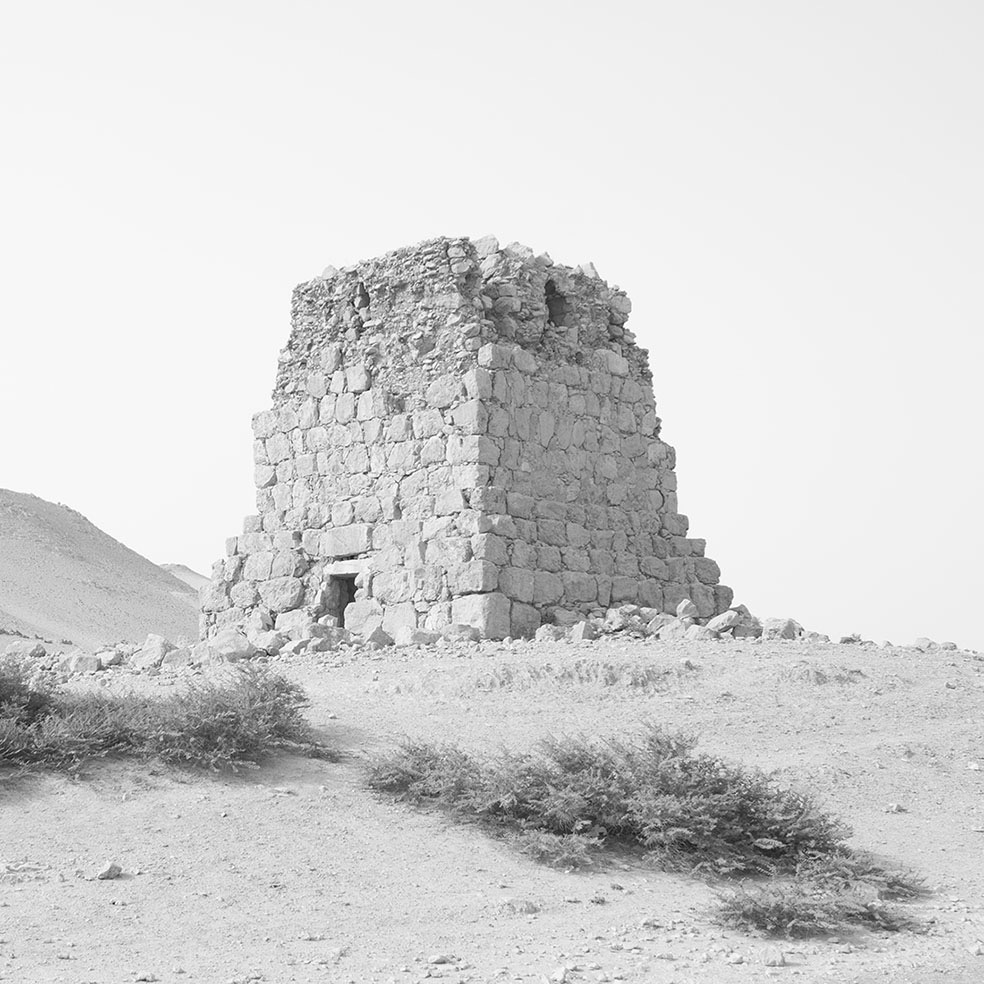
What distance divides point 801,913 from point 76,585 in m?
39.4

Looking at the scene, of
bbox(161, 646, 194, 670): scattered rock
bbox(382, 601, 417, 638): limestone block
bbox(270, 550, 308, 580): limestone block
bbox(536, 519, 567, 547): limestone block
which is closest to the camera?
bbox(161, 646, 194, 670): scattered rock

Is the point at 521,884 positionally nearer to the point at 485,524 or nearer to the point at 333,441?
the point at 485,524

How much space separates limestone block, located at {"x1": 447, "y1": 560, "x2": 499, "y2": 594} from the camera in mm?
13367

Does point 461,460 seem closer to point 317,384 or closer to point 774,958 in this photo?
point 317,384

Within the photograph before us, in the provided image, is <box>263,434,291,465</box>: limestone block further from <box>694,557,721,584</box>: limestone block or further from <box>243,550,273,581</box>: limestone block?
<box>694,557,721,584</box>: limestone block

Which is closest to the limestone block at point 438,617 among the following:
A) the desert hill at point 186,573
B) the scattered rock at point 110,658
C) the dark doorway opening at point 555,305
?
the scattered rock at point 110,658

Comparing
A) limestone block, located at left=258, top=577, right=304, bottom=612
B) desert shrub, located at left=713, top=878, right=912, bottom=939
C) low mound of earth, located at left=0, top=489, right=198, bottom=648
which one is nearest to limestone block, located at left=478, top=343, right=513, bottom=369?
limestone block, located at left=258, top=577, right=304, bottom=612

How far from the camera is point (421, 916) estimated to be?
6.65 metres

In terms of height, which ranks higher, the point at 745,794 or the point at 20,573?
the point at 20,573

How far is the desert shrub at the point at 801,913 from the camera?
6.71m

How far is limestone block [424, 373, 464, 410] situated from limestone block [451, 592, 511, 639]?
84.5 inches

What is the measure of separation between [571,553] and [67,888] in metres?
8.33

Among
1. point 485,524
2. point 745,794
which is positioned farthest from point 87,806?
point 485,524

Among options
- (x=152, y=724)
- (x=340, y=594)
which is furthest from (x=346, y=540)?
(x=152, y=724)
